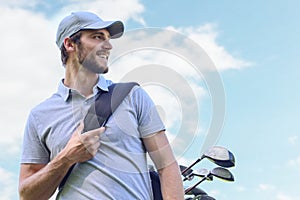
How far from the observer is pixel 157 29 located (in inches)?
84.0

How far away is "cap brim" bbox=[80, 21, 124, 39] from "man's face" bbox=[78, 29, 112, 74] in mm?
20

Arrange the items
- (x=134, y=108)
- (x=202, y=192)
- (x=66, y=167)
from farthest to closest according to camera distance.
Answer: (x=202, y=192)
(x=134, y=108)
(x=66, y=167)

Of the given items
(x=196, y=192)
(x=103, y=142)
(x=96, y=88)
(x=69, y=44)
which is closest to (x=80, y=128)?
(x=103, y=142)

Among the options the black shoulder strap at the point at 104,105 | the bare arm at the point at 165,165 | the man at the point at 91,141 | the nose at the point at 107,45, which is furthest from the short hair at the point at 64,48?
the bare arm at the point at 165,165

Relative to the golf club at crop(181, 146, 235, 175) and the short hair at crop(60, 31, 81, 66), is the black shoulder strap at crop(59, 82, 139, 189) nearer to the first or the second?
the short hair at crop(60, 31, 81, 66)

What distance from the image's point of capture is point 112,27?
7.21ft

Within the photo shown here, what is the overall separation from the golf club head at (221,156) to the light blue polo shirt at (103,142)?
2328 millimetres

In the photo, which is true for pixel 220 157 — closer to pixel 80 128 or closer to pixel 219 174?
pixel 219 174

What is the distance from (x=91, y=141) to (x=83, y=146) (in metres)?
0.04

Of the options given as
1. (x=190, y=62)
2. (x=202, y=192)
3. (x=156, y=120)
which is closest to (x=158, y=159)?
(x=156, y=120)

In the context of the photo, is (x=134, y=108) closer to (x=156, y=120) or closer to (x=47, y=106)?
(x=156, y=120)

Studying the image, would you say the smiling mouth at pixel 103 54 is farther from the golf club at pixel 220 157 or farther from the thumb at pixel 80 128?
the golf club at pixel 220 157

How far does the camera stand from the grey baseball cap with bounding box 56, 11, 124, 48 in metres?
2.18

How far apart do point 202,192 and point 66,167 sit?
281 cm
